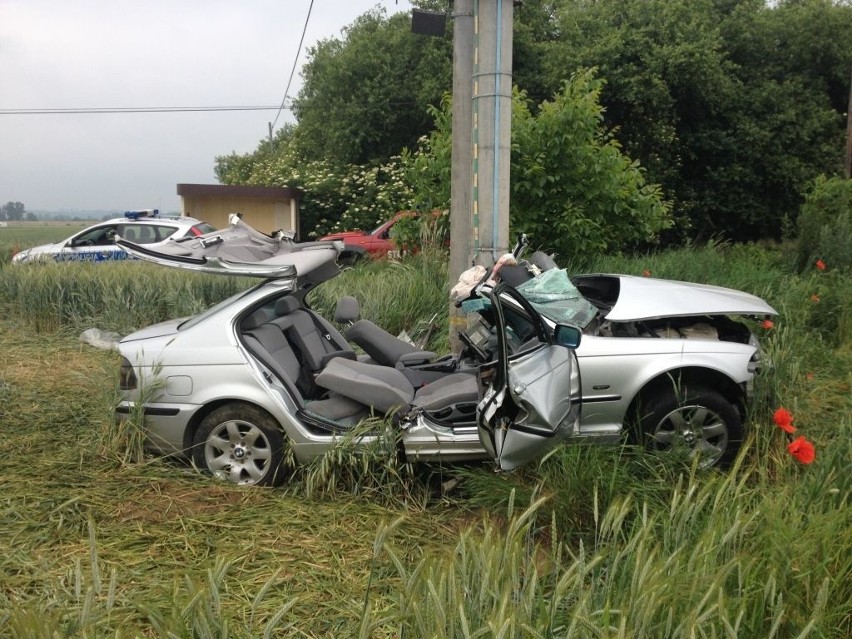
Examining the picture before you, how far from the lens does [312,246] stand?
579cm

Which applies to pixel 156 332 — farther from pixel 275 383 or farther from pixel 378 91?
pixel 378 91

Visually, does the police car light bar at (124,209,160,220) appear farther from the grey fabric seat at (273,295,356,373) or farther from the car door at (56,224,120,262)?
the grey fabric seat at (273,295,356,373)

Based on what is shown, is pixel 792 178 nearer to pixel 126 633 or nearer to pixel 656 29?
pixel 656 29

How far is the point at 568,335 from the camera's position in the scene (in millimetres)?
4094


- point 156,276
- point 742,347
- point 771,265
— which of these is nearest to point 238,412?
point 742,347

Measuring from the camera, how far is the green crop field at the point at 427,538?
2.36 metres

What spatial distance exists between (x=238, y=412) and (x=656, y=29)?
18.5 metres

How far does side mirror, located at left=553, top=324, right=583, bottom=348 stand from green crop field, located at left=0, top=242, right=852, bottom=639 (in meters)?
0.54

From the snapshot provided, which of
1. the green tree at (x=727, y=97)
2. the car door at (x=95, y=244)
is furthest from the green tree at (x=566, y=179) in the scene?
the green tree at (x=727, y=97)

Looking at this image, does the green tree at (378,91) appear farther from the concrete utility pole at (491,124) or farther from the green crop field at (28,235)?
the concrete utility pole at (491,124)

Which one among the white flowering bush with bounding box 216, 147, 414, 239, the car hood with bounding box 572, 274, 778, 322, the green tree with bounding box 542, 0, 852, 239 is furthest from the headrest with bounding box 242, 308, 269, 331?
the white flowering bush with bounding box 216, 147, 414, 239

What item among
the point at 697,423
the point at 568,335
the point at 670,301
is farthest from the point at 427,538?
the point at 670,301

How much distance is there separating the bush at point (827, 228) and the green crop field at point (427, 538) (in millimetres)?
3947

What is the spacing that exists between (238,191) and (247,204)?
0.75 meters
